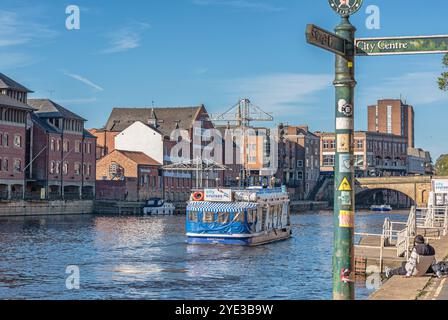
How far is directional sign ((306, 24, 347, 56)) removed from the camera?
1162cm

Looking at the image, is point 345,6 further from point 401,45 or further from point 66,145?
point 66,145

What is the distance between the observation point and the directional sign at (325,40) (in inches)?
457

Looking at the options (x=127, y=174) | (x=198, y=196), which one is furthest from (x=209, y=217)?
(x=127, y=174)

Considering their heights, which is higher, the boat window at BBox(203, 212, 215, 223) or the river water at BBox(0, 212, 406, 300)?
the boat window at BBox(203, 212, 215, 223)

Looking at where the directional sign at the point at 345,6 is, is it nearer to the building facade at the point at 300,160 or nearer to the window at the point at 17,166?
the window at the point at 17,166

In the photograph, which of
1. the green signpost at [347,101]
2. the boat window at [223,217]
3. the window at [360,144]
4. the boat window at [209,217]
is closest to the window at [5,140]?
the boat window at [209,217]

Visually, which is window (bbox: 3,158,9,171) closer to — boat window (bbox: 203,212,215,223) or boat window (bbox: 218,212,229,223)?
boat window (bbox: 203,212,215,223)

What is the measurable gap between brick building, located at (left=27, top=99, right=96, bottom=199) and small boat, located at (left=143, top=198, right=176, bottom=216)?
30.3 ft

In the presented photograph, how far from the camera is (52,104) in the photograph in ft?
377

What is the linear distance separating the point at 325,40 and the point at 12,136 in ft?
310

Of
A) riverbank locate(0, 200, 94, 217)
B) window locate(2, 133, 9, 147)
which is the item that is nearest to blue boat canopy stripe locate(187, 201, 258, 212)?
riverbank locate(0, 200, 94, 217)
